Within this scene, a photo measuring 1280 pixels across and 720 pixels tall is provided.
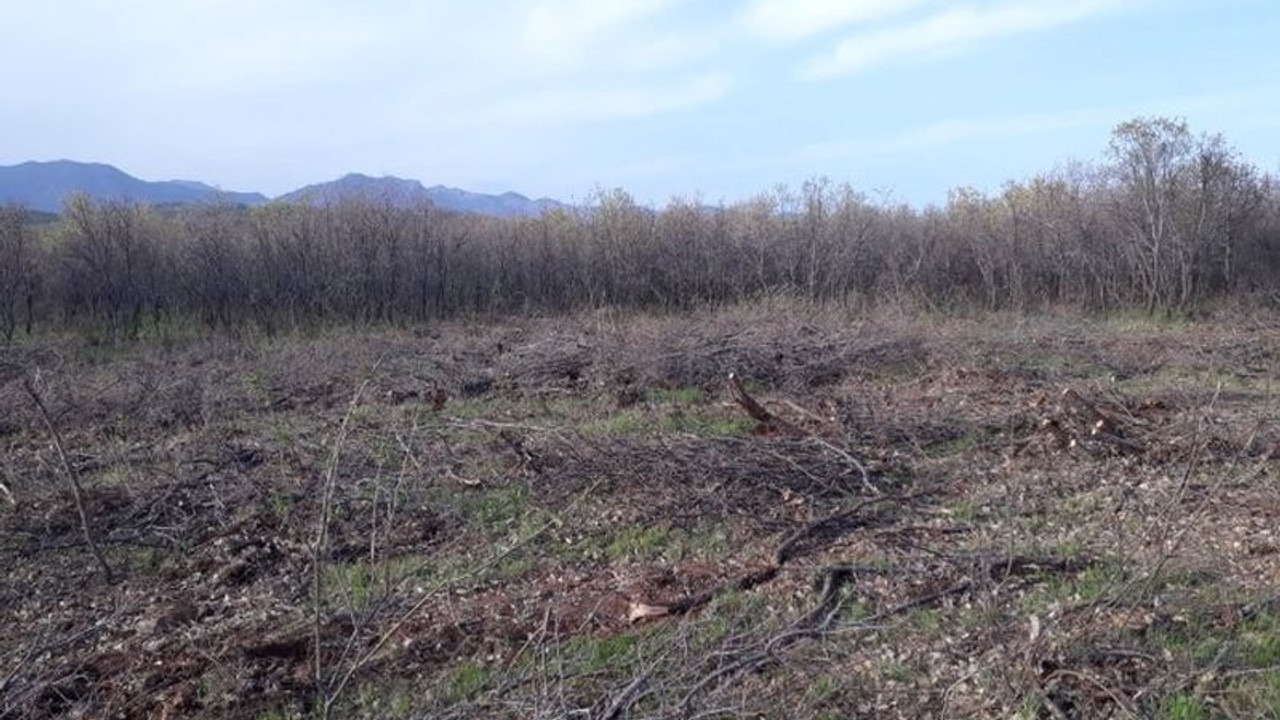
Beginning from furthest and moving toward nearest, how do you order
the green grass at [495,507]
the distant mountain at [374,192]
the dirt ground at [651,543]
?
the distant mountain at [374,192]
the green grass at [495,507]
the dirt ground at [651,543]

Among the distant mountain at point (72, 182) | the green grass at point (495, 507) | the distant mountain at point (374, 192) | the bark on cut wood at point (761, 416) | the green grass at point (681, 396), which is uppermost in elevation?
the distant mountain at point (72, 182)

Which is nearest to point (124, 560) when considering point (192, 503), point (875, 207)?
point (192, 503)

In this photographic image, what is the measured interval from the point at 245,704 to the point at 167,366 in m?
10.8

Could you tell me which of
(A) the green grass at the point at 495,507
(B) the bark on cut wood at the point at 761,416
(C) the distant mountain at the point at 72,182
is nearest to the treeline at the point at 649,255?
(B) the bark on cut wood at the point at 761,416

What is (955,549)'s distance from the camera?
235 inches

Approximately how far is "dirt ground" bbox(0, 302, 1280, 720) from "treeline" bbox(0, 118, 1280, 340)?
27.8 ft

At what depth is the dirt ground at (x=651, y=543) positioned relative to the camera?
14.6 feet

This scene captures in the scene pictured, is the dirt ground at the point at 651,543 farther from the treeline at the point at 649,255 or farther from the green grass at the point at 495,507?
the treeline at the point at 649,255

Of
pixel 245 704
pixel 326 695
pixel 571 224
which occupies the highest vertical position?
pixel 571 224

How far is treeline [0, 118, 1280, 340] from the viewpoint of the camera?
20.1 metres

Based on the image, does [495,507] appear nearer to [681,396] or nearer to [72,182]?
[681,396]

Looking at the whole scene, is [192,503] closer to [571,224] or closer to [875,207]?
[571,224]

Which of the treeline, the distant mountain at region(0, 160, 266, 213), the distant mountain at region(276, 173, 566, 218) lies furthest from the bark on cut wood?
the distant mountain at region(0, 160, 266, 213)

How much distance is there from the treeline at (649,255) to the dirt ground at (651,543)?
8.49m
